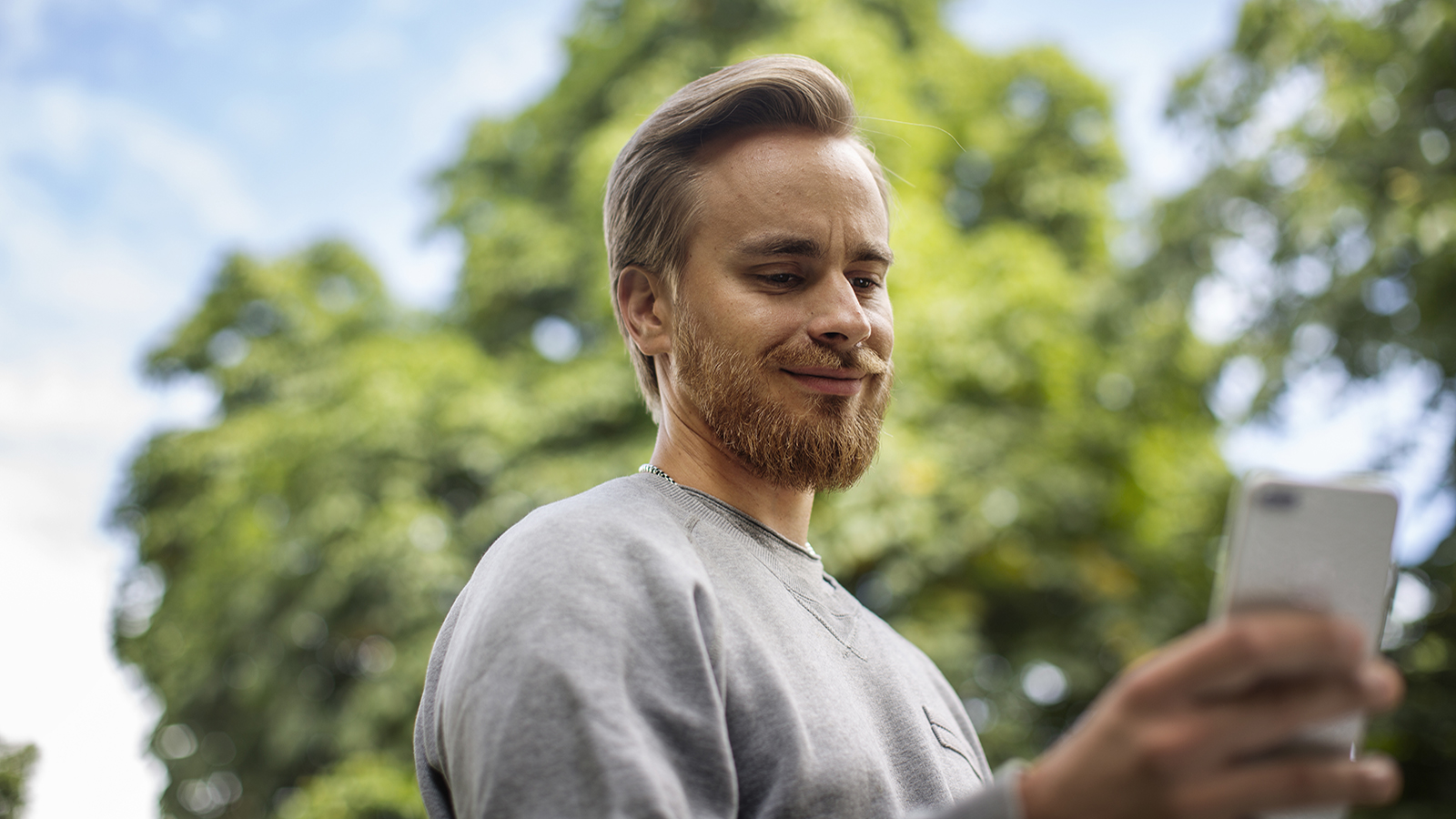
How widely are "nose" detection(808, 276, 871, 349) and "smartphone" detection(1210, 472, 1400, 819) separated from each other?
2.91 ft

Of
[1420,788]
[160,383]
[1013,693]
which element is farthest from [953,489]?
[160,383]

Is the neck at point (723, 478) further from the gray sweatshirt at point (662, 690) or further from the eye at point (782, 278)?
the eye at point (782, 278)

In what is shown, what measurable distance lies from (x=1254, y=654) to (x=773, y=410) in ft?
3.33

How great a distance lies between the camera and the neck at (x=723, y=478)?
181cm

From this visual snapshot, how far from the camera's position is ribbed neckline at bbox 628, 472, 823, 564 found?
5.60ft

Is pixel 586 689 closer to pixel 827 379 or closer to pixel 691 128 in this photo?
pixel 827 379

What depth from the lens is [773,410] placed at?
174 centimetres

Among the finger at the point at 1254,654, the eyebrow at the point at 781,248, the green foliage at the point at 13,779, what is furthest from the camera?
the green foliage at the point at 13,779

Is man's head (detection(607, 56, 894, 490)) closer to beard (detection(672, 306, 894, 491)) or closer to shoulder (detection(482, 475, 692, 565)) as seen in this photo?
beard (detection(672, 306, 894, 491))

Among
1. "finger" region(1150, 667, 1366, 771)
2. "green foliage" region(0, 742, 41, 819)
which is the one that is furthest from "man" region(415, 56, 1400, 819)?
"green foliage" region(0, 742, 41, 819)

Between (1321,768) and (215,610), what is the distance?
33.7 feet

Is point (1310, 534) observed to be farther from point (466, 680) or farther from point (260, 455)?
point (260, 455)

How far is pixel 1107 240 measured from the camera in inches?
440

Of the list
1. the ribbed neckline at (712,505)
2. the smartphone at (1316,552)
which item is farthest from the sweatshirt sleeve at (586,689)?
the smartphone at (1316,552)
